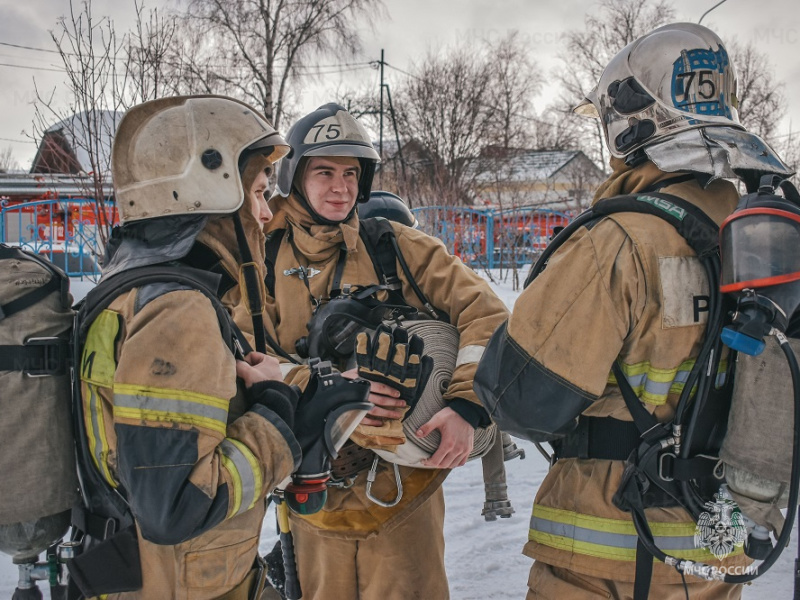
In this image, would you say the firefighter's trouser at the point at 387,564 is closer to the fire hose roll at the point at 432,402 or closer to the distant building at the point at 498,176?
the fire hose roll at the point at 432,402

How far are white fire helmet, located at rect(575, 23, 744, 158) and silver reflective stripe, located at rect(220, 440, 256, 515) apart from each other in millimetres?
1437

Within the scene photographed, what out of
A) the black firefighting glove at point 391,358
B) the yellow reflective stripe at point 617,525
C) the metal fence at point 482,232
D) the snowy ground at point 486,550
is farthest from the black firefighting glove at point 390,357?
the metal fence at point 482,232

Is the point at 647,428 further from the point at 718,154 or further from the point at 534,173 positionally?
the point at 534,173

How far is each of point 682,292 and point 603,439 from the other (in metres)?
0.49

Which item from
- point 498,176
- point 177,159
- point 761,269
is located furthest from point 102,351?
point 498,176

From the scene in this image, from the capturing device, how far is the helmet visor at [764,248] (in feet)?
5.14

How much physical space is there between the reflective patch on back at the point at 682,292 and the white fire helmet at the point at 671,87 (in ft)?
1.33

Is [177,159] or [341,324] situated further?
[341,324]

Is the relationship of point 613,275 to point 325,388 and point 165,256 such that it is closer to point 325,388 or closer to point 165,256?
point 325,388

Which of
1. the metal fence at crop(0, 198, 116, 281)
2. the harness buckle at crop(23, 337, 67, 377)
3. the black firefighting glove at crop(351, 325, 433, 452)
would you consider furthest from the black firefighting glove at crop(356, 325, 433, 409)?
the metal fence at crop(0, 198, 116, 281)

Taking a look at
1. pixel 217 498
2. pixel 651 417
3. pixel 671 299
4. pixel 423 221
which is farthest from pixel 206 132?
pixel 423 221

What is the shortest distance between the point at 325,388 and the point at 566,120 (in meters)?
28.5

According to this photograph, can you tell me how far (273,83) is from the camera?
17.3 metres

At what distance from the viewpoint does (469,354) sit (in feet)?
8.59
